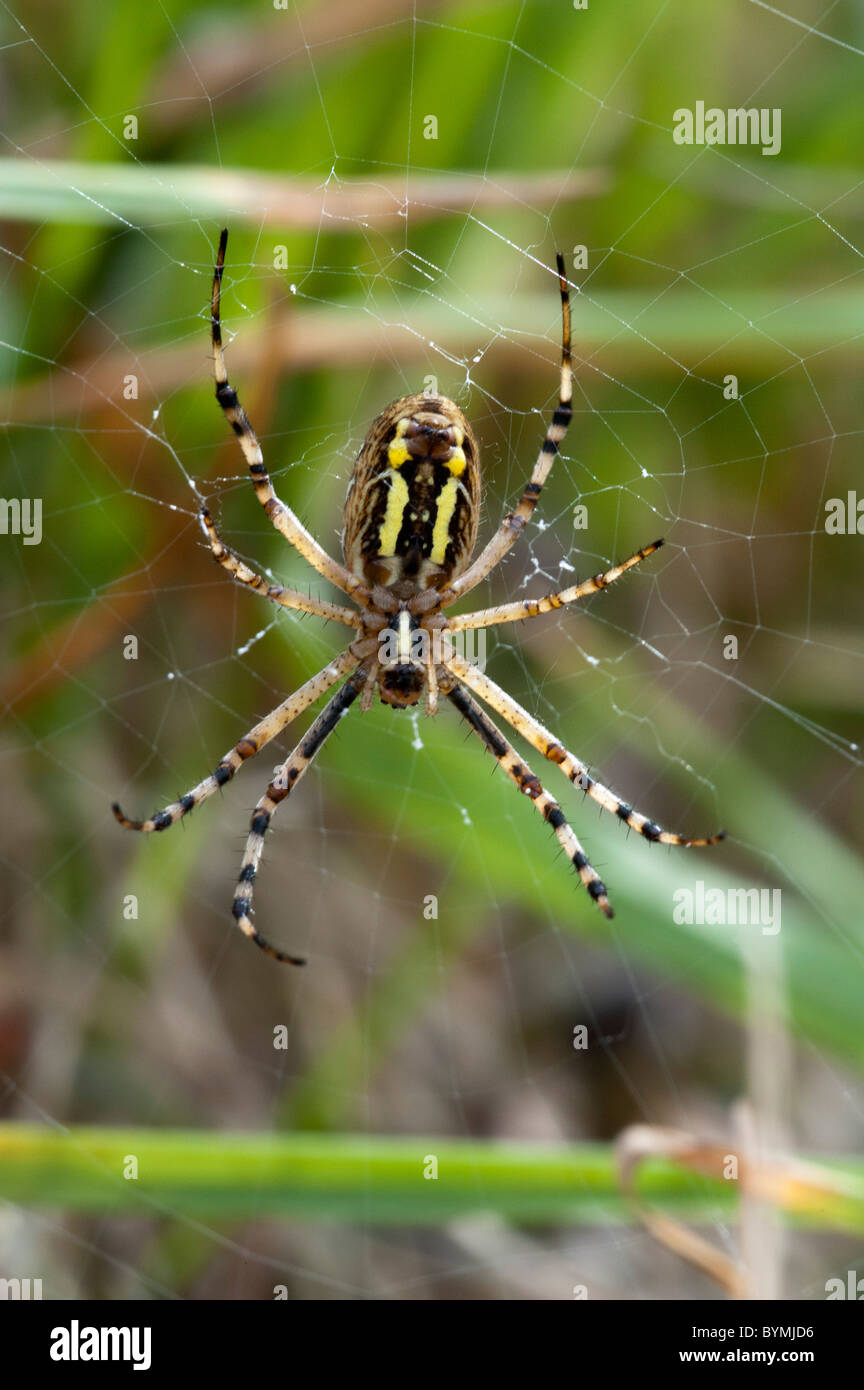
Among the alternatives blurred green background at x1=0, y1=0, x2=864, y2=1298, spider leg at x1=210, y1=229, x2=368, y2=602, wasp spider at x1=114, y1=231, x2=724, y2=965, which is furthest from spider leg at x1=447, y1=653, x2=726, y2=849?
spider leg at x1=210, y1=229, x2=368, y2=602

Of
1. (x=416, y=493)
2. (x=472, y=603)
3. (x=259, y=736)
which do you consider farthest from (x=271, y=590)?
(x=472, y=603)

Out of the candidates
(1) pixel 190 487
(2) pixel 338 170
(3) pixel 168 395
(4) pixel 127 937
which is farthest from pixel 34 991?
(2) pixel 338 170

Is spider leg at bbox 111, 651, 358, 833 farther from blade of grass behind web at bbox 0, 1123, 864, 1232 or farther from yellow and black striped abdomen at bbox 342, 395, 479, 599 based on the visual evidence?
blade of grass behind web at bbox 0, 1123, 864, 1232

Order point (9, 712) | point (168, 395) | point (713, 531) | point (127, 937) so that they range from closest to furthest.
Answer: point (168, 395) < point (9, 712) < point (127, 937) < point (713, 531)

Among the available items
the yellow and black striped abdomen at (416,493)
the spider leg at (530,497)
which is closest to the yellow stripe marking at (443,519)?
the yellow and black striped abdomen at (416,493)

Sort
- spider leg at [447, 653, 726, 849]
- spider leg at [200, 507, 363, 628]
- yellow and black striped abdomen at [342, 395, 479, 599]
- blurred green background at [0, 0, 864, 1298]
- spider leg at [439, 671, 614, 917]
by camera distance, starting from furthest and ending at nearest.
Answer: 1. spider leg at [447, 653, 726, 849]
2. spider leg at [439, 671, 614, 917]
3. blurred green background at [0, 0, 864, 1298]
4. spider leg at [200, 507, 363, 628]
5. yellow and black striped abdomen at [342, 395, 479, 599]

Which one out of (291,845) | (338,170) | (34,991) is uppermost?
(338,170)

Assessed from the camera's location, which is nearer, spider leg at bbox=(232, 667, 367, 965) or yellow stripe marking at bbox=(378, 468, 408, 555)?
yellow stripe marking at bbox=(378, 468, 408, 555)
